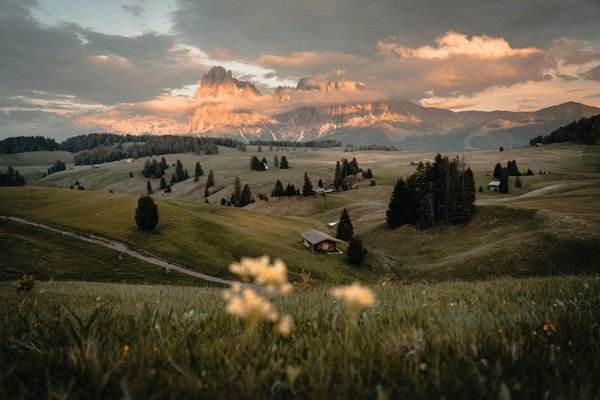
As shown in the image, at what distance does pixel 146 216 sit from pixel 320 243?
3779 centimetres

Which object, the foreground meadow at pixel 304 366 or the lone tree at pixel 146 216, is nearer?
the foreground meadow at pixel 304 366

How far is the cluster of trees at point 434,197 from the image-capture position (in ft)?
264

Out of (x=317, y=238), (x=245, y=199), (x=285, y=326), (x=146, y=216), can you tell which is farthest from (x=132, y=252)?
(x=245, y=199)

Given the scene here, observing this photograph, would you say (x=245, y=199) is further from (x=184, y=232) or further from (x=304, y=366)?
(x=304, y=366)

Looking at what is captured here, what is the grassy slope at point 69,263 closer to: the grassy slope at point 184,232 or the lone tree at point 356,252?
the grassy slope at point 184,232

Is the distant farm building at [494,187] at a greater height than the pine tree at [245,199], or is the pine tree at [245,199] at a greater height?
the distant farm building at [494,187]

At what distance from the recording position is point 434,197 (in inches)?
3465

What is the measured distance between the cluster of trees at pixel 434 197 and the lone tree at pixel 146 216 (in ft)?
192

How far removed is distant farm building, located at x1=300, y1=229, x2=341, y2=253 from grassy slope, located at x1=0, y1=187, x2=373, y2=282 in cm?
230

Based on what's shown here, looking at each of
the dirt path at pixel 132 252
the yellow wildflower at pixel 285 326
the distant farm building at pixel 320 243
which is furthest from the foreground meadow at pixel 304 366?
the distant farm building at pixel 320 243

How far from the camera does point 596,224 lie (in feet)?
180

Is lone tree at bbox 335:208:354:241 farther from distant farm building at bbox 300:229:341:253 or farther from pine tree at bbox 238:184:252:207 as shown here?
pine tree at bbox 238:184:252:207

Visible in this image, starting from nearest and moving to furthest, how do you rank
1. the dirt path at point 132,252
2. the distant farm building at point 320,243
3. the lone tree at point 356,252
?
the dirt path at point 132,252
the lone tree at point 356,252
the distant farm building at point 320,243

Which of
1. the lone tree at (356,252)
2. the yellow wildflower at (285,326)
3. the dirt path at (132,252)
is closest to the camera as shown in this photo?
the yellow wildflower at (285,326)
